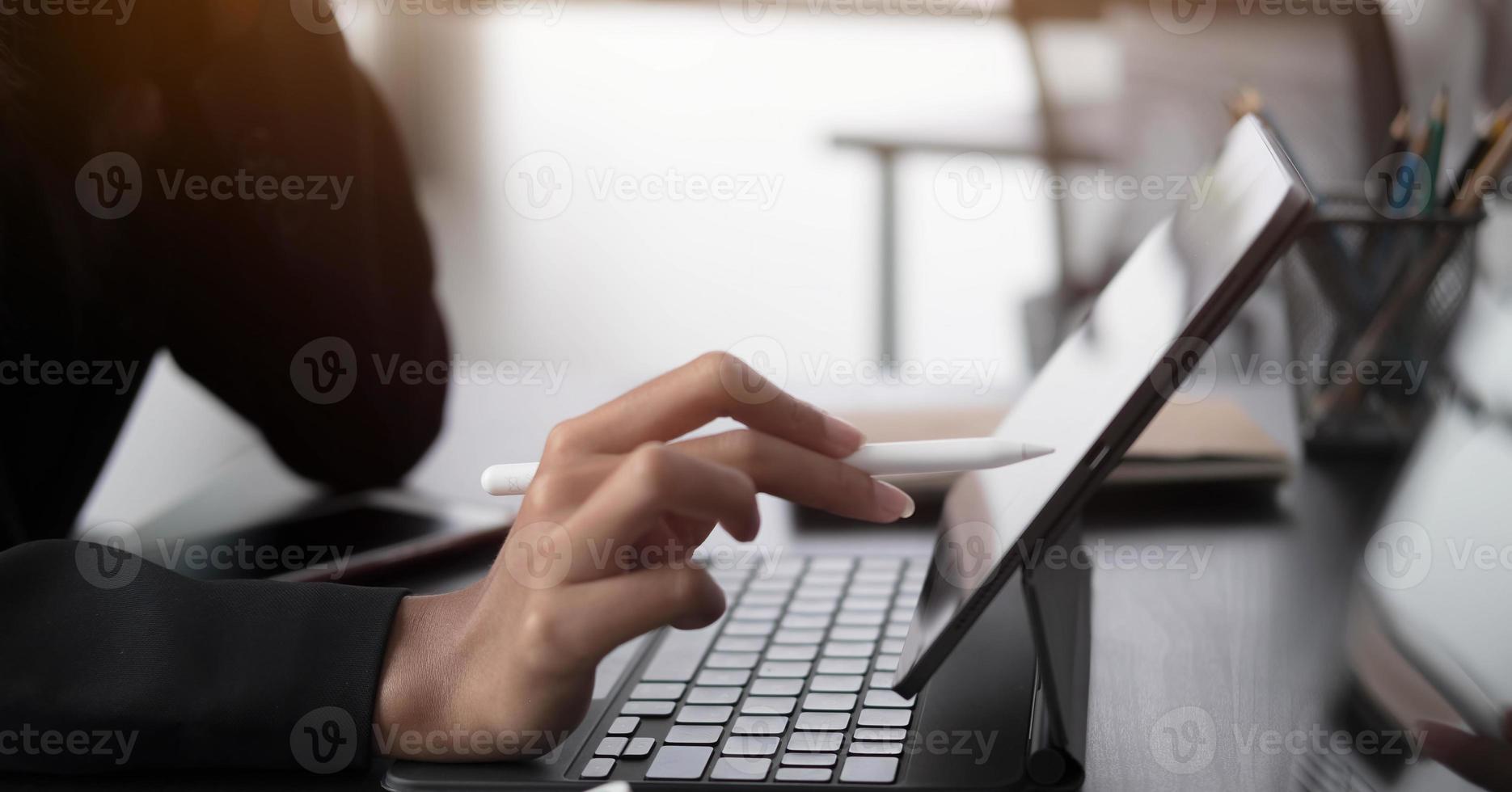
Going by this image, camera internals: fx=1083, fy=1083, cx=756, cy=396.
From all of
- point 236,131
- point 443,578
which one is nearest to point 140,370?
point 236,131

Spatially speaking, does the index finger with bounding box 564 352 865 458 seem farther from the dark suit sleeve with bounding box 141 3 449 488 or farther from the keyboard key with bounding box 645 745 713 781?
the dark suit sleeve with bounding box 141 3 449 488

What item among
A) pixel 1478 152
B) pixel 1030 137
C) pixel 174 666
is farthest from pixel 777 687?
pixel 1030 137

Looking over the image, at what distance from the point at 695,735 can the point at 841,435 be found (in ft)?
0.42

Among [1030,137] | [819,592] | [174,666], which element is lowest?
[1030,137]

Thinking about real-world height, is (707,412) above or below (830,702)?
above

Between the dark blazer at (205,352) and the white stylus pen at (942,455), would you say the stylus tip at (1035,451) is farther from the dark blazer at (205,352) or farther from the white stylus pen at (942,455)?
the dark blazer at (205,352)

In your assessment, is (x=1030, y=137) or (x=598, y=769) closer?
(x=598, y=769)

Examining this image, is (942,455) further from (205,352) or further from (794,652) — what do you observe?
(205,352)

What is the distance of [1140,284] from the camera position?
486 millimetres

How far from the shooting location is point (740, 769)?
387 millimetres

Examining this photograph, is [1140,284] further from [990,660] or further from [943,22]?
[943,22]

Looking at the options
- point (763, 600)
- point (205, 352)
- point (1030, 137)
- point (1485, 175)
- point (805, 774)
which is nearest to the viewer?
point (805, 774)

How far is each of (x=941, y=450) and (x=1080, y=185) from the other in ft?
7.16

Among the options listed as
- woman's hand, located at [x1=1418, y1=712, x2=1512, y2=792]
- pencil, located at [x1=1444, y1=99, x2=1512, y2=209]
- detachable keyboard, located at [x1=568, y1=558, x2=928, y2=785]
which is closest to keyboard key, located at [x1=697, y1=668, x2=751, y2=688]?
detachable keyboard, located at [x1=568, y1=558, x2=928, y2=785]
